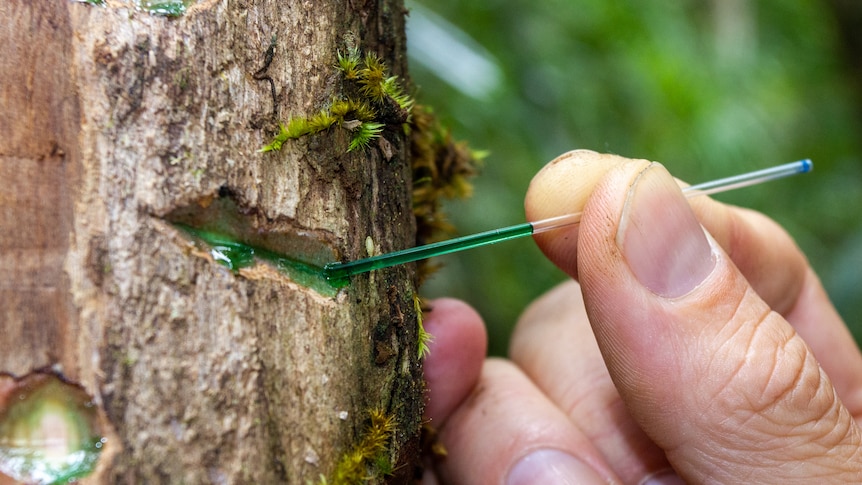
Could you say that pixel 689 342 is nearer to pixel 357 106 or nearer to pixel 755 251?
pixel 755 251

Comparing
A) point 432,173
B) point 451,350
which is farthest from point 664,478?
point 432,173

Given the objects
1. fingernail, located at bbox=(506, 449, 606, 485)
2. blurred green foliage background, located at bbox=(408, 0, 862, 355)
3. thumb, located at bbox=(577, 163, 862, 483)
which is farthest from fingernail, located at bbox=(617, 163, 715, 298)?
blurred green foliage background, located at bbox=(408, 0, 862, 355)

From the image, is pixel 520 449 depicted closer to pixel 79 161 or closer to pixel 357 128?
pixel 357 128

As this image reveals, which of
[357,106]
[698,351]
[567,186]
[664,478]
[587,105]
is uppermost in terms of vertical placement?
[587,105]

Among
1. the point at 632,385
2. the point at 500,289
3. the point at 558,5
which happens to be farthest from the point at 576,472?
the point at 558,5

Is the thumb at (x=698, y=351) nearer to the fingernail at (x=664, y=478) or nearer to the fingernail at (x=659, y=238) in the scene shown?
the fingernail at (x=659, y=238)

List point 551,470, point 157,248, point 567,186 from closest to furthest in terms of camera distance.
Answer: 1. point 157,248
2. point 567,186
3. point 551,470
